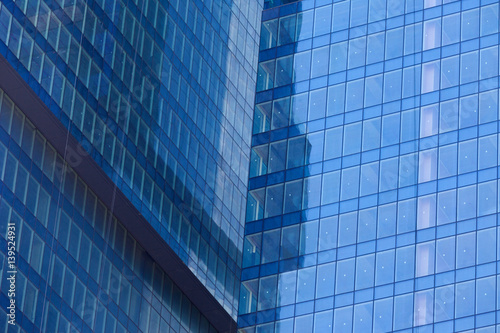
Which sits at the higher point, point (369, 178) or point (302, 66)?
point (302, 66)

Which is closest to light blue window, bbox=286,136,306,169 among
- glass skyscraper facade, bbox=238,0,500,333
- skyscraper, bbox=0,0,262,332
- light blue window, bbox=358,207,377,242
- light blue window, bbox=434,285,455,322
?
glass skyscraper facade, bbox=238,0,500,333

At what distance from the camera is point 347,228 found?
7662 centimetres

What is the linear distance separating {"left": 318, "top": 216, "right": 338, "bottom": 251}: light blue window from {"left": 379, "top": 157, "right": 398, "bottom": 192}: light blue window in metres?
3.32

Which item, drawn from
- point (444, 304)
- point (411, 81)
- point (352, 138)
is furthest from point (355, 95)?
point (444, 304)

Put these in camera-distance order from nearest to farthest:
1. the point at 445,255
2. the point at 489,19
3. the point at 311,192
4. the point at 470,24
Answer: the point at 445,255 → the point at 489,19 → the point at 470,24 → the point at 311,192

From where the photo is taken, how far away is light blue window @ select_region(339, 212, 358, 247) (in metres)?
76.3

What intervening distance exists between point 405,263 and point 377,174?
6.03 m

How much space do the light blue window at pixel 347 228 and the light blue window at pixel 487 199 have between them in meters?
7.35

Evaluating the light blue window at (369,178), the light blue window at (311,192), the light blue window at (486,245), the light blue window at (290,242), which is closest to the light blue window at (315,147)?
the light blue window at (311,192)

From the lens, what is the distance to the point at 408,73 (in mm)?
79500

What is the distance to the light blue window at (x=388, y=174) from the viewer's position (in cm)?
7644

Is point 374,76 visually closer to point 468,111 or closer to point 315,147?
point 315,147

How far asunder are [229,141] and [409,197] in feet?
36.3

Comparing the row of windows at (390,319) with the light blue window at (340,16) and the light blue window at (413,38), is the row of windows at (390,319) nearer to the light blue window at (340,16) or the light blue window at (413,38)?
the light blue window at (413,38)
